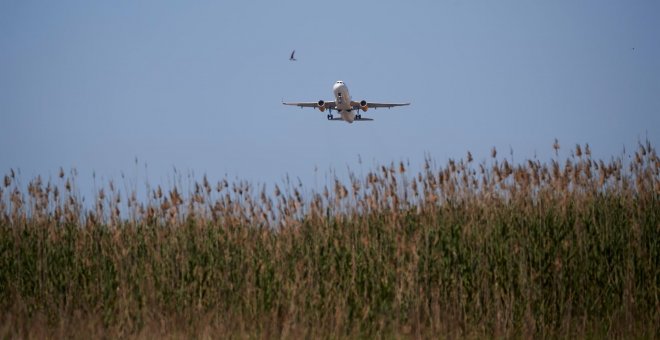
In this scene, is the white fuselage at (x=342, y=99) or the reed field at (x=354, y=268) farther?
the white fuselage at (x=342, y=99)

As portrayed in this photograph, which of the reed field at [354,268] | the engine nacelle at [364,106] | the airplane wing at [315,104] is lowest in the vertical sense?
the reed field at [354,268]

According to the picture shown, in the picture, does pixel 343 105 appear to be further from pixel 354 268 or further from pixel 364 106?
pixel 354 268

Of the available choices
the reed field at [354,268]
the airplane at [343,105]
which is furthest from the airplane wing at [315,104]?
the reed field at [354,268]

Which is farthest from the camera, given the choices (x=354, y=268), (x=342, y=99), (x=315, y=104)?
(x=315, y=104)

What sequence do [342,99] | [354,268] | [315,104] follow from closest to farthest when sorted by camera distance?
[354,268] → [342,99] → [315,104]

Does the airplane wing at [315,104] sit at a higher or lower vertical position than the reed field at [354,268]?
higher

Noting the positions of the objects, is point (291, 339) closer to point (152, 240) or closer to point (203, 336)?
point (203, 336)

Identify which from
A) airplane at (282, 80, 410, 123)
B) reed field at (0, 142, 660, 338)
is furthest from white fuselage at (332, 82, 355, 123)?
reed field at (0, 142, 660, 338)

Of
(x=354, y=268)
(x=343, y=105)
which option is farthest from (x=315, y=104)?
(x=354, y=268)

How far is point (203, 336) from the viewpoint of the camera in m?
7.69

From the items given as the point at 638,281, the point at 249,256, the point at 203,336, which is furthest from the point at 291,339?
the point at 638,281

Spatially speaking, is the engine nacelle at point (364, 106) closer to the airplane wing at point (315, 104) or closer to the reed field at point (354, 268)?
the airplane wing at point (315, 104)

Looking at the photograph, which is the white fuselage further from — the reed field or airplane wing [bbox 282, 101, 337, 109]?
the reed field

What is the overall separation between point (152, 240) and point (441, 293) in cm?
339
